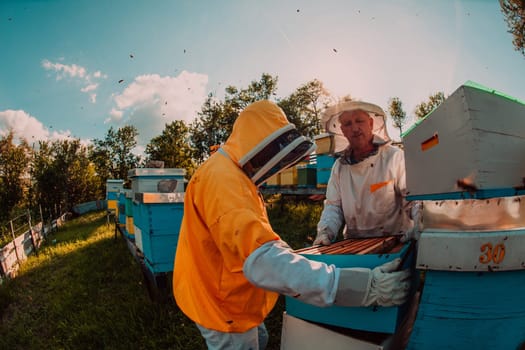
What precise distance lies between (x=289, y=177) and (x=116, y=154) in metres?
34.5

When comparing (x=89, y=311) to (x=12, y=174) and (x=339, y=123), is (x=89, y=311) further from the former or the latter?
(x=12, y=174)

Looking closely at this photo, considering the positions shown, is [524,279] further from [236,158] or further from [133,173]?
[133,173]

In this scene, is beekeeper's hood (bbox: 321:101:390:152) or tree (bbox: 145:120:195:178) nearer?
beekeeper's hood (bbox: 321:101:390:152)

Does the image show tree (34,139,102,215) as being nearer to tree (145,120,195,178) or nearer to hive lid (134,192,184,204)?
tree (145,120,195,178)

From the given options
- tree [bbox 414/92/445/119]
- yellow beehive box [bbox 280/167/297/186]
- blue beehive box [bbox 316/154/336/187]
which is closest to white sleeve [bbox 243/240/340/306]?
blue beehive box [bbox 316/154/336/187]

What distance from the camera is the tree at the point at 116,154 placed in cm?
3633

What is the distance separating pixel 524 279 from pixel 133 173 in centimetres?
448

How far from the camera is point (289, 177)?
907 cm

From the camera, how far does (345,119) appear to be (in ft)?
8.72

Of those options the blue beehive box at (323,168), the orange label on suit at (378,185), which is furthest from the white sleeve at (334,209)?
the blue beehive box at (323,168)

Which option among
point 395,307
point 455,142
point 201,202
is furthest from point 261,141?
point 395,307

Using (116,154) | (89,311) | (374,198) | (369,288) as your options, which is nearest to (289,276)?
(369,288)

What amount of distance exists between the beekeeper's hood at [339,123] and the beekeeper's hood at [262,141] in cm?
106

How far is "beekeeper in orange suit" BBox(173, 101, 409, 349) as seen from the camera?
1.22m
